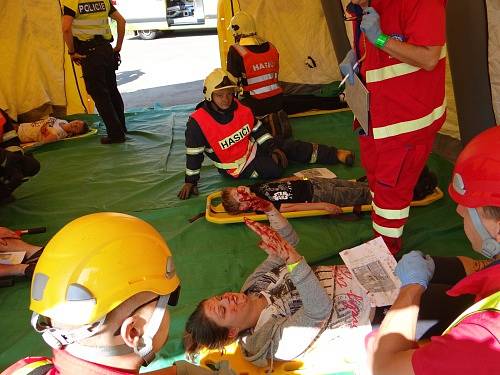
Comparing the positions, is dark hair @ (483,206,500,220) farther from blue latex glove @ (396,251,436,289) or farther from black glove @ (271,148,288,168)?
black glove @ (271,148,288,168)

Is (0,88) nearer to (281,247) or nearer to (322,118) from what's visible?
(322,118)

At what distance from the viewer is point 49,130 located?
217 inches

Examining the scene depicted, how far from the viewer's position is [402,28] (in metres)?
2.23

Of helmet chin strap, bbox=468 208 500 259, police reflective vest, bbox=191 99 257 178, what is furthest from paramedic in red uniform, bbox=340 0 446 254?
police reflective vest, bbox=191 99 257 178

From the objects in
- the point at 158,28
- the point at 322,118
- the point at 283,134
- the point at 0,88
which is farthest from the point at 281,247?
the point at 158,28

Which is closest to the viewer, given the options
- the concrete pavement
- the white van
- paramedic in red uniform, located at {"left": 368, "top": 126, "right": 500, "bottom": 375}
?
paramedic in red uniform, located at {"left": 368, "top": 126, "right": 500, "bottom": 375}

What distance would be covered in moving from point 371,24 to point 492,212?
1176 millimetres

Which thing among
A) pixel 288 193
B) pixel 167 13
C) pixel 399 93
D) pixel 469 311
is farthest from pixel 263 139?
pixel 167 13

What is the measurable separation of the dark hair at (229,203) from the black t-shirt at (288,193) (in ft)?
0.58

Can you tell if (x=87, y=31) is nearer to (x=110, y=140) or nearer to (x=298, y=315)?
(x=110, y=140)

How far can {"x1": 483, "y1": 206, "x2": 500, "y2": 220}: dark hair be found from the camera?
1332 millimetres

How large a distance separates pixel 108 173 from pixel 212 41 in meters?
7.78

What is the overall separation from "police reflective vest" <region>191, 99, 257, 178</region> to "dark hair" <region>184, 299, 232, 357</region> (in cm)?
193

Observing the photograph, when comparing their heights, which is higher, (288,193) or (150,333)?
(150,333)
